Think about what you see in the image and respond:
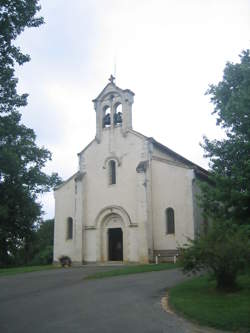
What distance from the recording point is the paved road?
880cm

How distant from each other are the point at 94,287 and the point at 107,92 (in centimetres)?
2131

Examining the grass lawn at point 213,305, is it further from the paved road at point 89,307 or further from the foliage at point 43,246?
the foliage at point 43,246

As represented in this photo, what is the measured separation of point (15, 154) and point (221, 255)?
53.2 feet

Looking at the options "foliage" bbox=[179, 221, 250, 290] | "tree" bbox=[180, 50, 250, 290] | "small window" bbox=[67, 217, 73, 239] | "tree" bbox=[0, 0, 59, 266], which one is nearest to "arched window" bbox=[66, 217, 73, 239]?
"small window" bbox=[67, 217, 73, 239]

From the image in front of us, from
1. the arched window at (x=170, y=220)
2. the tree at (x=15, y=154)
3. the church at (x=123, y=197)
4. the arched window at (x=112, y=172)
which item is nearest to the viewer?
the tree at (x=15, y=154)

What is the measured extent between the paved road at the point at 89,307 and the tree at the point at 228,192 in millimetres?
2074

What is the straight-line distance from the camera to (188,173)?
93.0 ft

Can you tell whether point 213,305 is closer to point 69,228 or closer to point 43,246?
point 69,228

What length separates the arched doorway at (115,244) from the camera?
3158 centimetres

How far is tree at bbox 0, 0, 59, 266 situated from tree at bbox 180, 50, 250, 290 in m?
8.44

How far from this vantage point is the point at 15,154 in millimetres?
24766

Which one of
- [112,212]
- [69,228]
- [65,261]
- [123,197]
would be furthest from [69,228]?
[123,197]

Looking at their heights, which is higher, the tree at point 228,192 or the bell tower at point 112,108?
the bell tower at point 112,108

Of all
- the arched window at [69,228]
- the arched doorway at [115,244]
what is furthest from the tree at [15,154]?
the arched doorway at [115,244]
